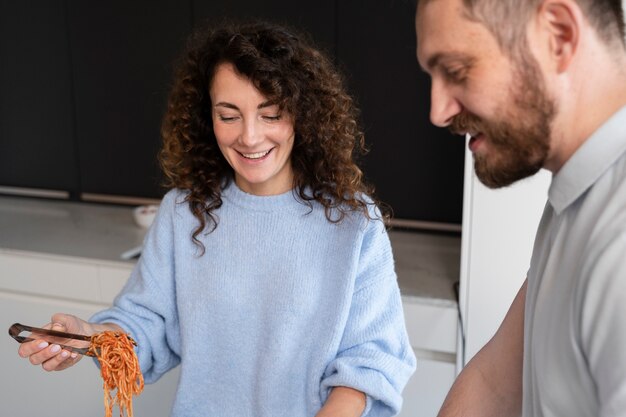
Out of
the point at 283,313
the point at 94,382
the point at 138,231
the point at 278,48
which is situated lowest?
the point at 94,382

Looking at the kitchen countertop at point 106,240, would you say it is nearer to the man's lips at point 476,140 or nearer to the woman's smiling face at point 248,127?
the woman's smiling face at point 248,127

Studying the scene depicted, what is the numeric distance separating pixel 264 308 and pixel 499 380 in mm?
503

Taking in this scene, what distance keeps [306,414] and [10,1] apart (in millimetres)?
2266

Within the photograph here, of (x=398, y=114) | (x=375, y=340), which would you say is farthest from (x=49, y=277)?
(x=375, y=340)

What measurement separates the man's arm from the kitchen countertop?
0.93m

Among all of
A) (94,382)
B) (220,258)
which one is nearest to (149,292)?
(220,258)

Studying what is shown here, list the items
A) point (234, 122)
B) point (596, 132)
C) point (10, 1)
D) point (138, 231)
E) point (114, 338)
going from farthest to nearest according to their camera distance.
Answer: point (10, 1)
point (138, 231)
point (234, 122)
point (114, 338)
point (596, 132)

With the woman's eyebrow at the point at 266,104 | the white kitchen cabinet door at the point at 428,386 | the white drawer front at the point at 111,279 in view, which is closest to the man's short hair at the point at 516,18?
the woman's eyebrow at the point at 266,104

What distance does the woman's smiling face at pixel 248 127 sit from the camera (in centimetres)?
138

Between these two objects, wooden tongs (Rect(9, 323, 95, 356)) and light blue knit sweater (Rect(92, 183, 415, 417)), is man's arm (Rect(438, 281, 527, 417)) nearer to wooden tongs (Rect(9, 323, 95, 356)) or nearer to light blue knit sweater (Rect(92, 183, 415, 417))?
light blue knit sweater (Rect(92, 183, 415, 417))

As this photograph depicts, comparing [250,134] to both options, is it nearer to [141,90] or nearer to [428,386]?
[428,386]

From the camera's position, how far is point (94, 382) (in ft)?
8.26

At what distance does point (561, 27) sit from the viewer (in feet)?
2.64

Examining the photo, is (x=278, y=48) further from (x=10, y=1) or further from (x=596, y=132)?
(x=10, y=1)
